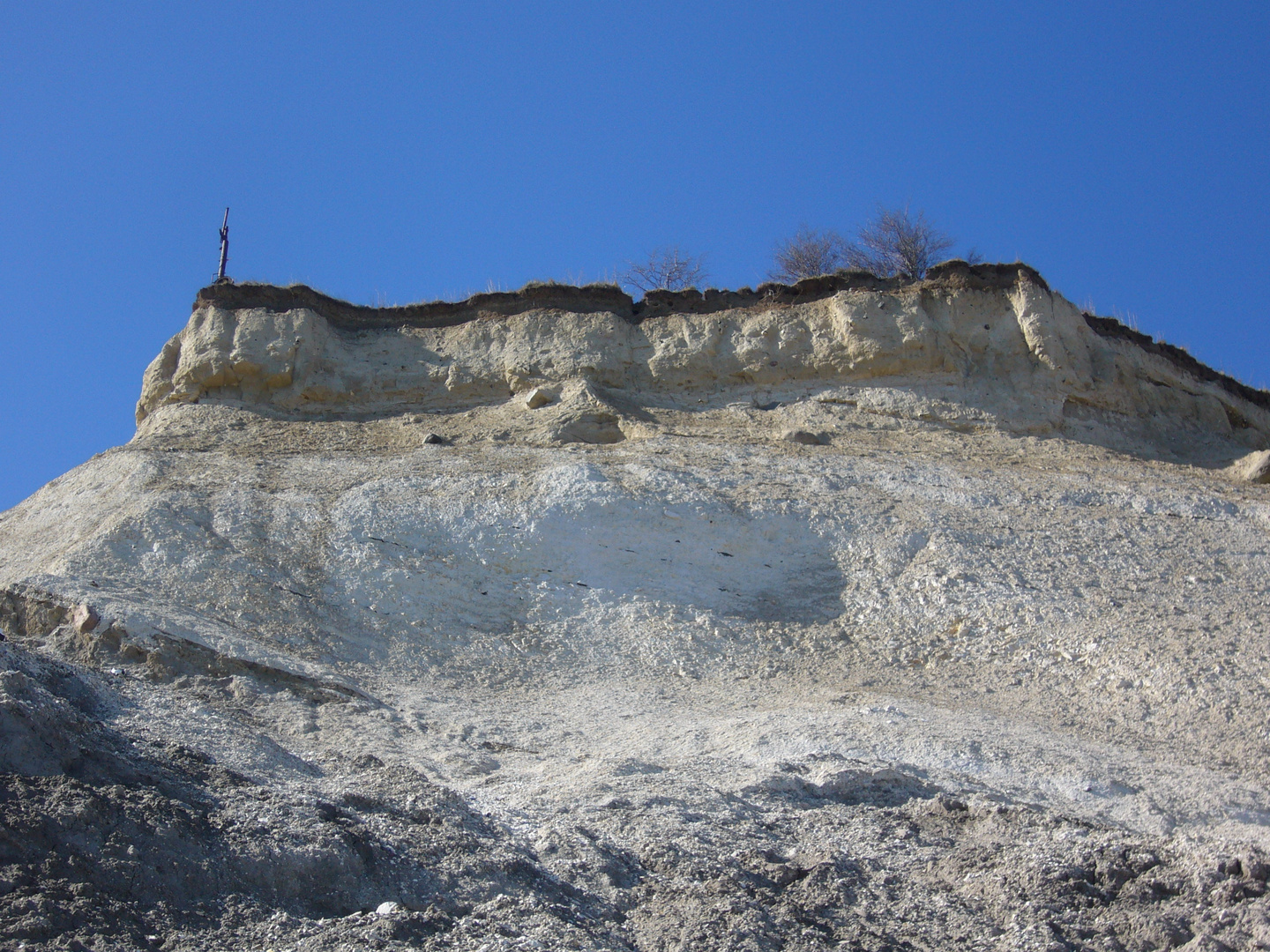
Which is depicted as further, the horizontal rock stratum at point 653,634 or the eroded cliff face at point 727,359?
the eroded cliff face at point 727,359

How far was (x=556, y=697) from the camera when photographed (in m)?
8.87

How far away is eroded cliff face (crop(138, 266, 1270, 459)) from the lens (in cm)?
1508

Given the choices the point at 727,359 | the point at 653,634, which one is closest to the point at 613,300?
the point at 727,359

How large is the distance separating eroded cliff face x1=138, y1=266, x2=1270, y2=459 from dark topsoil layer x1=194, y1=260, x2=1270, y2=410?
0.07 m

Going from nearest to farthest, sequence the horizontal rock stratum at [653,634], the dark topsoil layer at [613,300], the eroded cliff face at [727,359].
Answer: the horizontal rock stratum at [653,634] < the eroded cliff face at [727,359] < the dark topsoil layer at [613,300]

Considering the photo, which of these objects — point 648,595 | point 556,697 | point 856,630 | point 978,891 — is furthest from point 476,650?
point 978,891

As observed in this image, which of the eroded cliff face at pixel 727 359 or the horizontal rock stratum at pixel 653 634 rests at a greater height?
the eroded cliff face at pixel 727 359

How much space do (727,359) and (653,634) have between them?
21.6ft

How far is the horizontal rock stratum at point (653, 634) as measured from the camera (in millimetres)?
5035

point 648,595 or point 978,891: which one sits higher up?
point 648,595

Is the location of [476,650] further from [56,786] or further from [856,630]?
[56,786]

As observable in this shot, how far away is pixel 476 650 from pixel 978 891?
207 inches

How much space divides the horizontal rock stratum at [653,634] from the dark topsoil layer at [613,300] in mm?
64

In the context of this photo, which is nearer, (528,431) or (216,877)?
(216,877)
